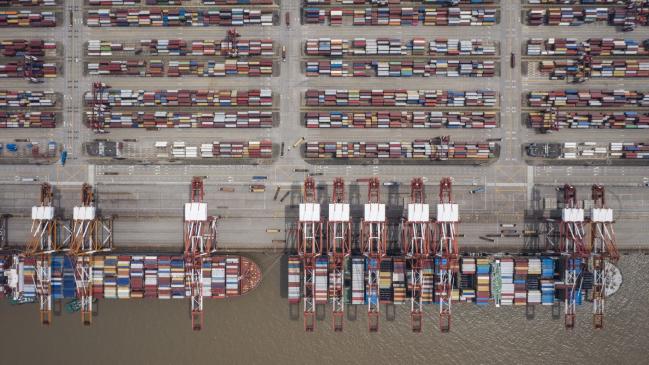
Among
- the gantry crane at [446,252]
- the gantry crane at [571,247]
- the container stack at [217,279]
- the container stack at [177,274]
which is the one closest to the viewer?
the gantry crane at [571,247]

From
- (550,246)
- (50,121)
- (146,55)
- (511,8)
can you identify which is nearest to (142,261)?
(50,121)

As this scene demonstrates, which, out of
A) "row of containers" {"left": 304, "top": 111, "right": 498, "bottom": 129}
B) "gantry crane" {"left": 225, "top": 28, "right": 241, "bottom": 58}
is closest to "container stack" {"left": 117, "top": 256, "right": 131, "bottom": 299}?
"row of containers" {"left": 304, "top": 111, "right": 498, "bottom": 129}

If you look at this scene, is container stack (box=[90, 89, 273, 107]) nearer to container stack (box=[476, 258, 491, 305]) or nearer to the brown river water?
the brown river water

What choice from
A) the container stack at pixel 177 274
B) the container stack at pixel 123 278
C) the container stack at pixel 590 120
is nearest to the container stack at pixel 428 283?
the container stack at pixel 590 120

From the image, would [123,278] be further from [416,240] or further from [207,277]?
[416,240]

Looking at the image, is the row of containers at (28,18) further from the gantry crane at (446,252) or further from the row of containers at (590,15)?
the row of containers at (590,15)

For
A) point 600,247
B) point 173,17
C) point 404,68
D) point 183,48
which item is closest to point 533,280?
point 600,247
